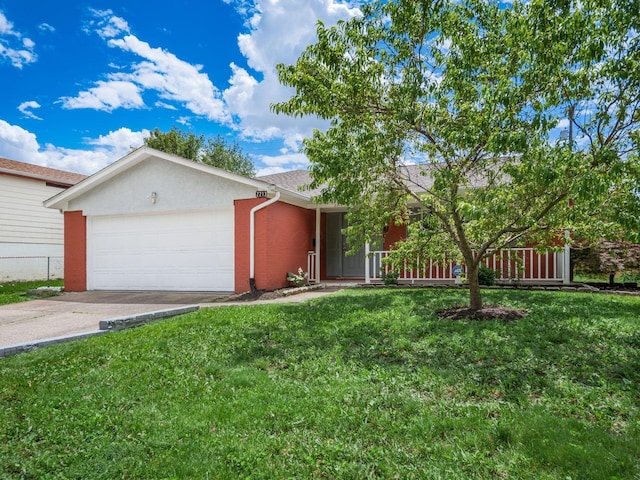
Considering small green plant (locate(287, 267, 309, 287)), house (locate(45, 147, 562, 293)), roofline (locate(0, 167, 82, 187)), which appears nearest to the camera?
house (locate(45, 147, 562, 293))

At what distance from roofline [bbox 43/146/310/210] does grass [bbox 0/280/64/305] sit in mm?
2926

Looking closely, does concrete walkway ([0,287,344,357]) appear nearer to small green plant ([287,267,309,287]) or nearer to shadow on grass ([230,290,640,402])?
small green plant ([287,267,309,287])

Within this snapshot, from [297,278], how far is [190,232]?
332 centimetres

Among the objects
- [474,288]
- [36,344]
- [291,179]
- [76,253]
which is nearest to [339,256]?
[291,179]

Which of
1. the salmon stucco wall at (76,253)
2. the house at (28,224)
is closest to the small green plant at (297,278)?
the salmon stucco wall at (76,253)

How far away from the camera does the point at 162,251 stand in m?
11.4

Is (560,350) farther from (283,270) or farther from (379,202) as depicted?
(283,270)

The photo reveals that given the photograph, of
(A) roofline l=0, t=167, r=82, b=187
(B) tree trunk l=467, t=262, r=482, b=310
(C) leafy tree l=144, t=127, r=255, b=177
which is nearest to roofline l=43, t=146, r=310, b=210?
(A) roofline l=0, t=167, r=82, b=187

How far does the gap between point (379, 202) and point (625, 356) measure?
3874 mm

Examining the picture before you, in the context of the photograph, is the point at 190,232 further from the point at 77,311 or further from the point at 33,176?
the point at 33,176

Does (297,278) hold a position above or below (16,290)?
above

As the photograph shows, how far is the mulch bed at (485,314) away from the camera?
220 inches

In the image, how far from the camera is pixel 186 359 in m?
4.32

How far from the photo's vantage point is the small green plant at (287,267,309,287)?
11070 millimetres
